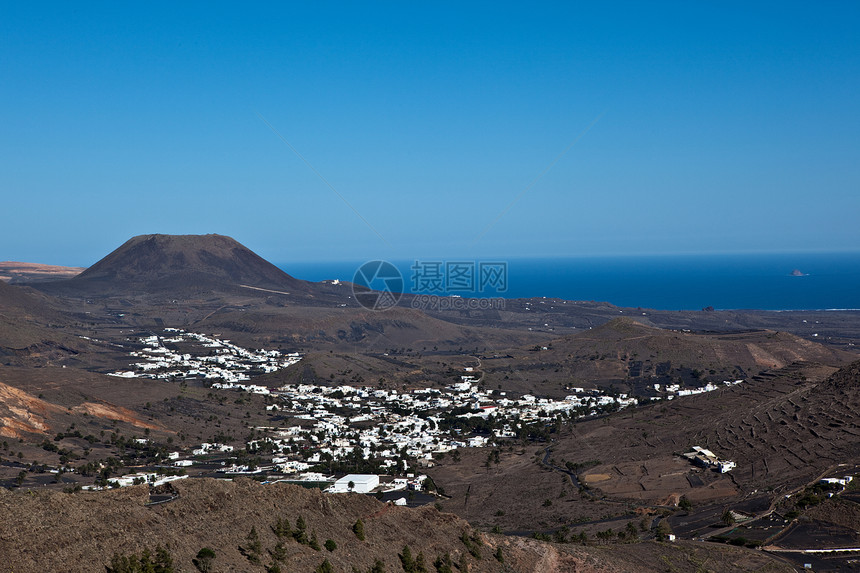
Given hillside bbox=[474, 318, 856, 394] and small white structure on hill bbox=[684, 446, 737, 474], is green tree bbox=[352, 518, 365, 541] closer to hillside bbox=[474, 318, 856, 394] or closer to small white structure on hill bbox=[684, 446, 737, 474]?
small white structure on hill bbox=[684, 446, 737, 474]

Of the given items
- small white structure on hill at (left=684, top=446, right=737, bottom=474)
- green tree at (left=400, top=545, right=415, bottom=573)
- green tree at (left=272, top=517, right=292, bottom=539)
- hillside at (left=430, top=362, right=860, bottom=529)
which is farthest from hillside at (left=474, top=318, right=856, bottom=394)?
green tree at (left=272, top=517, right=292, bottom=539)

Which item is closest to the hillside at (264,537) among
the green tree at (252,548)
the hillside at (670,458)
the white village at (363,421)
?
the green tree at (252,548)

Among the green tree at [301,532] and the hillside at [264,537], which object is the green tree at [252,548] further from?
the green tree at [301,532]

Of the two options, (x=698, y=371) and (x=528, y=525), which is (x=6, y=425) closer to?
(x=528, y=525)

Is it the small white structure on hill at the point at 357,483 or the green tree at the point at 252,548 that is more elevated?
the green tree at the point at 252,548

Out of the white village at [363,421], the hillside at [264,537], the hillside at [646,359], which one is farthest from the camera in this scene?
the hillside at [646,359]

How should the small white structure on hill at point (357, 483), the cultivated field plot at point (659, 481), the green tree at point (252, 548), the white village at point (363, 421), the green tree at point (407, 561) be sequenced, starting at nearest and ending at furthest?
the green tree at point (252, 548)
the green tree at point (407, 561)
the cultivated field plot at point (659, 481)
the small white structure on hill at point (357, 483)
the white village at point (363, 421)
